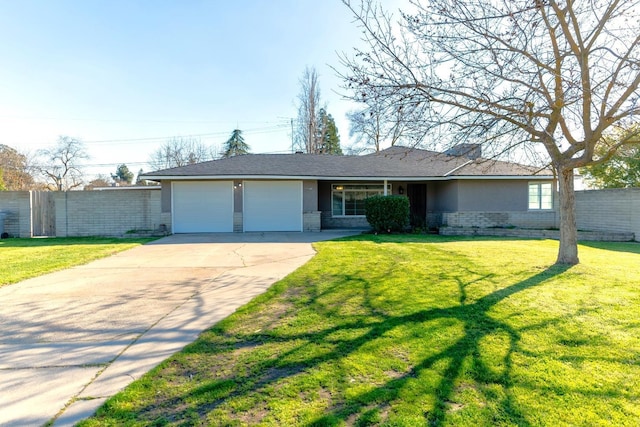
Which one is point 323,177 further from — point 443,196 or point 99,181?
point 99,181

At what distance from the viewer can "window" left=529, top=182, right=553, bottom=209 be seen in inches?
583

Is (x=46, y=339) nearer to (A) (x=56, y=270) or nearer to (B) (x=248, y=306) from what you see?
(B) (x=248, y=306)

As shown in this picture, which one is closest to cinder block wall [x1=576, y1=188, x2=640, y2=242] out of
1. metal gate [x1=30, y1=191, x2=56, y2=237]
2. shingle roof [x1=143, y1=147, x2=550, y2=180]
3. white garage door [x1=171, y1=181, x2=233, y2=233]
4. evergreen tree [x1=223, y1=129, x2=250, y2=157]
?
shingle roof [x1=143, y1=147, x2=550, y2=180]

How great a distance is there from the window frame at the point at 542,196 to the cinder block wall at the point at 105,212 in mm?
16758

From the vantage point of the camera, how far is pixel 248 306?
14.1 feet

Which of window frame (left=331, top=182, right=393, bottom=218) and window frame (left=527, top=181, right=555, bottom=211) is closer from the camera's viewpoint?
window frame (left=527, top=181, right=555, bottom=211)

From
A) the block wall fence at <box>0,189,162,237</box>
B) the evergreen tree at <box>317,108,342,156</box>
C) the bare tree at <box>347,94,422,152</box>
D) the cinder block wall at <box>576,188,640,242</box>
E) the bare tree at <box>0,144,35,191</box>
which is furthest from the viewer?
the bare tree at <box>0,144,35,191</box>

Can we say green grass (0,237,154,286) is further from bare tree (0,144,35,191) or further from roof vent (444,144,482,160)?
bare tree (0,144,35,191)

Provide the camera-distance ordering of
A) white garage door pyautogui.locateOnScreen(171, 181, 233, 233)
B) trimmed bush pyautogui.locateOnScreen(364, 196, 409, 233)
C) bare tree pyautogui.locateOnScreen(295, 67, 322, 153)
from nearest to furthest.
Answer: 1. trimmed bush pyautogui.locateOnScreen(364, 196, 409, 233)
2. white garage door pyautogui.locateOnScreen(171, 181, 233, 233)
3. bare tree pyautogui.locateOnScreen(295, 67, 322, 153)

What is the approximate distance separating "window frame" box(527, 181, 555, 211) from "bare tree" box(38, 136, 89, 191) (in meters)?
43.1

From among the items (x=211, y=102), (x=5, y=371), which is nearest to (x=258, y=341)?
(x=5, y=371)

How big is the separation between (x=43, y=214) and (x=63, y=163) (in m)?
28.1

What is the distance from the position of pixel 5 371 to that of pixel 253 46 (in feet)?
44.9

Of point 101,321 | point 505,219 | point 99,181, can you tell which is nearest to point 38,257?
point 101,321
